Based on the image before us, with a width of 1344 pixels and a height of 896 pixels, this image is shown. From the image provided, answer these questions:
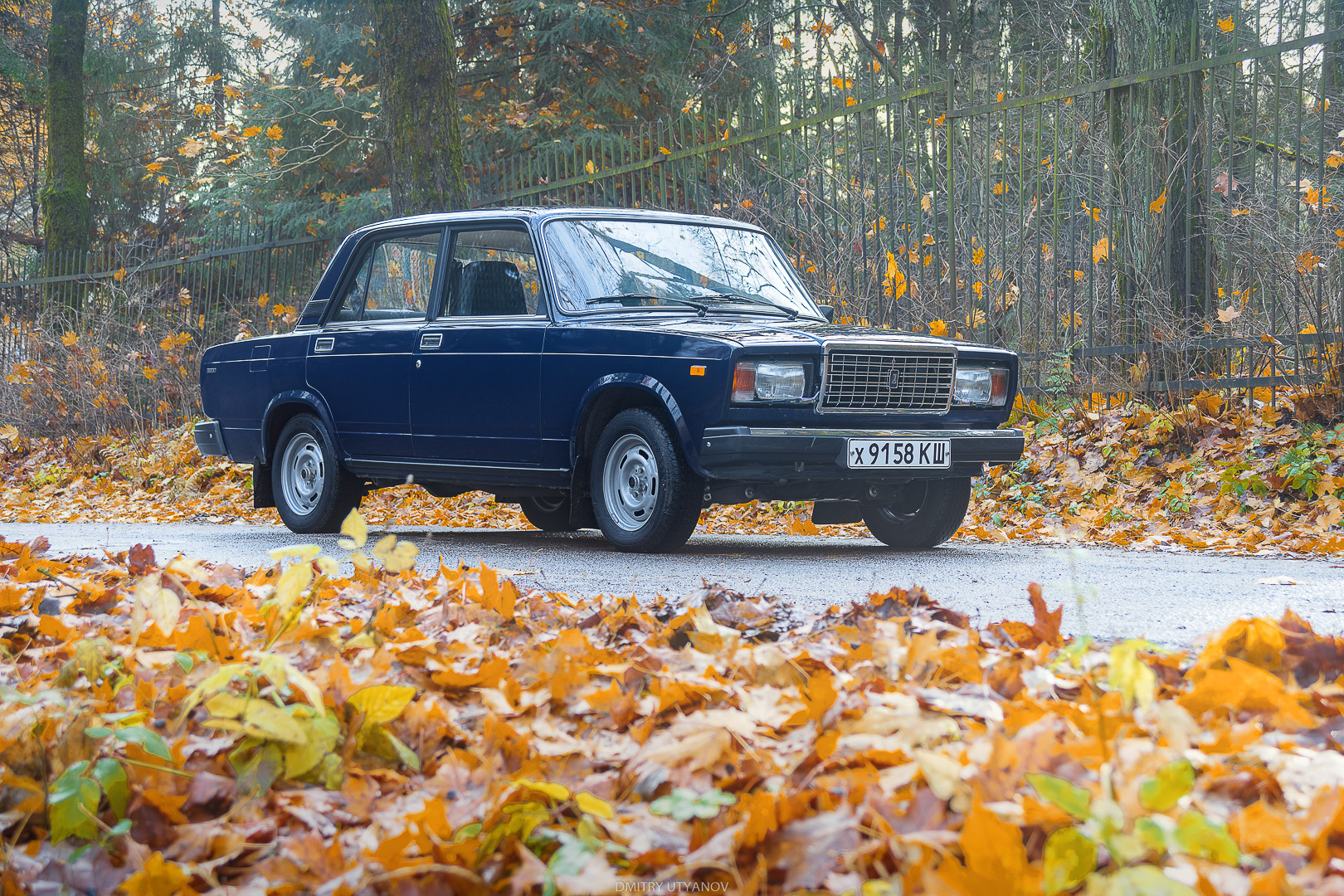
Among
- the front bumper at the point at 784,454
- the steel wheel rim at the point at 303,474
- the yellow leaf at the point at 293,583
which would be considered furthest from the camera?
the steel wheel rim at the point at 303,474

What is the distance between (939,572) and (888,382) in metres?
1.20

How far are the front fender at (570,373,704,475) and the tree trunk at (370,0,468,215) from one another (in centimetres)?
587

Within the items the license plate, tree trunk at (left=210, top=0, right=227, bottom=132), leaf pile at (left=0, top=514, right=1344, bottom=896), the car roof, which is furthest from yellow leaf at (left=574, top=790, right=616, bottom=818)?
tree trunk at (left=210, top=0, right=227, bottom=132)

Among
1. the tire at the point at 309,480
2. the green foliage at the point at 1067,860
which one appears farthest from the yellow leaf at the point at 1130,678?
the tire at the point at 309,480

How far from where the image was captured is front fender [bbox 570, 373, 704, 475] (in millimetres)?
5688

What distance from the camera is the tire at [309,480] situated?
25.1 feet

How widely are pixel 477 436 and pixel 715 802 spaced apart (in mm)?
5048

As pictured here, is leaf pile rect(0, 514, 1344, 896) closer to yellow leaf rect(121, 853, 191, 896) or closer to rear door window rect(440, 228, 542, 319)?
yellow leaf rect(121, 853, 191, 896)

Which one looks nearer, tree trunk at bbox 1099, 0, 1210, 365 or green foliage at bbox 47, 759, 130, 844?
green foliage at bbox 47, 759, 130, 844

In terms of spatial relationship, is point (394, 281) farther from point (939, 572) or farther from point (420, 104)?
point (420, 104)

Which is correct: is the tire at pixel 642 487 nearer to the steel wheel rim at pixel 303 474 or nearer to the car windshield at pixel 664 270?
the car windshield at pixel 664 270

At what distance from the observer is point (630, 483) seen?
6113 millimetres

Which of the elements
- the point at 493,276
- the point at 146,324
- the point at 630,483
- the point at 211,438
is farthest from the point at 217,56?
the point at 630,483

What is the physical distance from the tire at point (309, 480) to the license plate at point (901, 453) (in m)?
3.40
